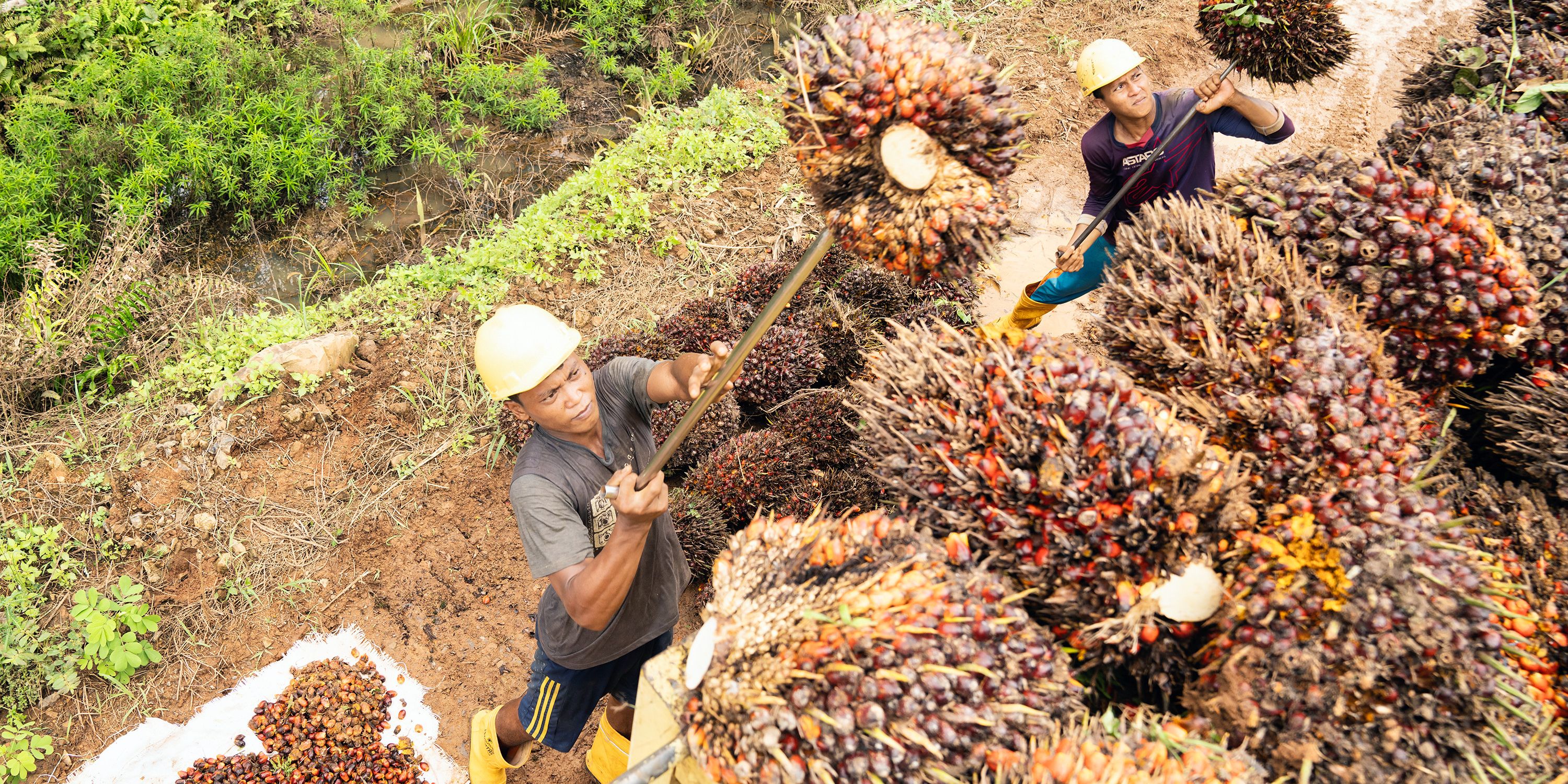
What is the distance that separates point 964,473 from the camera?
1.72 metres

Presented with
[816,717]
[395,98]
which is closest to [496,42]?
[395,98]

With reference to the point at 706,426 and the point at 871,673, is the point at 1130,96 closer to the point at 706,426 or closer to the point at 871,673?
the point at 706,426

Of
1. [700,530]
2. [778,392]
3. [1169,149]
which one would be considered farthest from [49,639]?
[1169,149]

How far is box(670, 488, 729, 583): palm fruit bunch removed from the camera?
3.68 meters

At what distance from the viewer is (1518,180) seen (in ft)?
A: 6.40

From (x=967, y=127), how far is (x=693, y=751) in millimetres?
1350

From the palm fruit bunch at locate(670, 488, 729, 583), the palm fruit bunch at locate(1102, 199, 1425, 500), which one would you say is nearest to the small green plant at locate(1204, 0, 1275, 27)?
the palm fruit bunch at locate(1102, 199, 1425, 500)

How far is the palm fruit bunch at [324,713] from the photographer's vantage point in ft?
11.7

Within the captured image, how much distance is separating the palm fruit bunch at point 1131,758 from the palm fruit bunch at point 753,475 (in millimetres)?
2121

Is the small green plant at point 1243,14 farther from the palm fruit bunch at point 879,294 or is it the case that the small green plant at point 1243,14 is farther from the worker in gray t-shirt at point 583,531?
the worker in gray t-shirt at point 583,531

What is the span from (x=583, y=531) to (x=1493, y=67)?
9.67 ft

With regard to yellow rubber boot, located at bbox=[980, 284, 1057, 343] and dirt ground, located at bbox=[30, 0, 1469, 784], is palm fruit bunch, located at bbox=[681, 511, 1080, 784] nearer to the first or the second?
dirt ground, located at bbox=[30, 0, 1469, 784]

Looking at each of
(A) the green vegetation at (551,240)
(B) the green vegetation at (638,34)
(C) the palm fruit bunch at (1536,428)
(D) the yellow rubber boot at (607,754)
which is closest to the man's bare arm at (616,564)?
(D) the yellow rubber boot at (607,754)

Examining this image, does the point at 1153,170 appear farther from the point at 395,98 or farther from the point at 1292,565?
the point at 395,98
